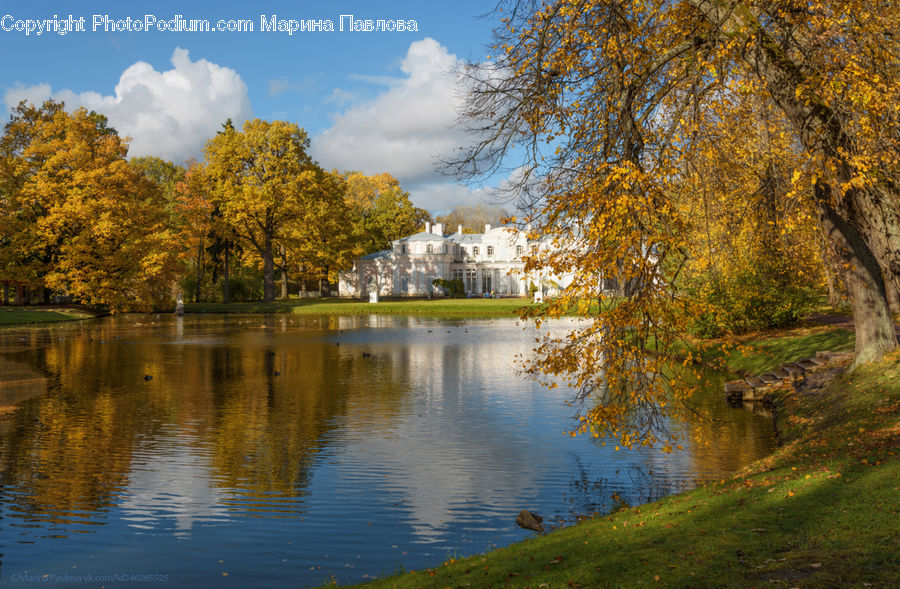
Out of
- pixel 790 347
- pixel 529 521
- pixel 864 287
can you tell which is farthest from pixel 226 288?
pixel 529 521

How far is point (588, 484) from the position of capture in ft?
37.7

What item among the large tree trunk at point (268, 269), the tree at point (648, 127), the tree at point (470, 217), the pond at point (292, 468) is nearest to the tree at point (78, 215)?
the large tree trunk at point (268, 269)

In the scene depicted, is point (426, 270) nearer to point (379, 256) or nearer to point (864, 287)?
point (379, 256)

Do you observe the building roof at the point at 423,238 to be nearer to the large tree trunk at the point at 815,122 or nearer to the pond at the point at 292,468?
the pond at the point at 292,468

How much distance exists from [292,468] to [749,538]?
7.82m

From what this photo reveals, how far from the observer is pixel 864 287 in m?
14.8

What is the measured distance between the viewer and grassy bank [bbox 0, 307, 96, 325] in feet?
→ 147

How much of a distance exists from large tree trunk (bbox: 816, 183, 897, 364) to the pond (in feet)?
9.20

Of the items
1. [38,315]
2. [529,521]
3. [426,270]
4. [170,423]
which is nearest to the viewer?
[529,521]

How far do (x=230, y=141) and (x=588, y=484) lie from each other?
196 ft

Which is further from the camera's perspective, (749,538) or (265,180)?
(265,180)

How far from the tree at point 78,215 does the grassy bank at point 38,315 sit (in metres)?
1.46

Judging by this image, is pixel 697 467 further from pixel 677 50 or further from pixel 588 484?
pixel 677 50

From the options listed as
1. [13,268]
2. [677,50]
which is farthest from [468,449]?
[13,268]
